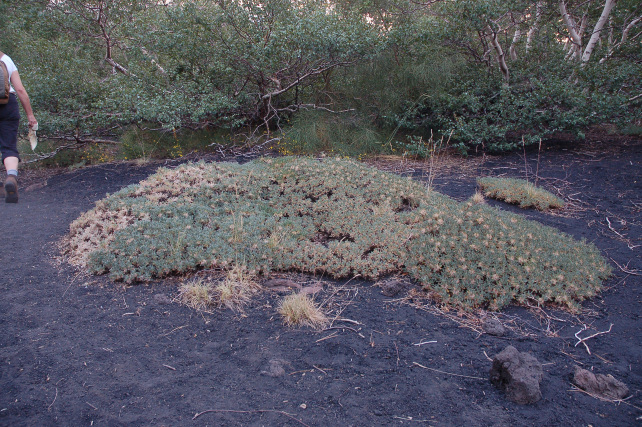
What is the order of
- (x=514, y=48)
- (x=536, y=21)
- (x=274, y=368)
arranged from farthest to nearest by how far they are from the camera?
1. (x=514, y=48)
2. (x=536, y=21)
3. (x=274, y=368)

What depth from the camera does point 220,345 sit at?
9.39 ft

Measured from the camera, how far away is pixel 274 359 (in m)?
2.69

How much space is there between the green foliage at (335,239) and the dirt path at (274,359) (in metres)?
0.20

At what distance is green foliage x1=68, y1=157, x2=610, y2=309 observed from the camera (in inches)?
135

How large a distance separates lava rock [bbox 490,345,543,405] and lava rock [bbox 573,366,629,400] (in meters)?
0.23

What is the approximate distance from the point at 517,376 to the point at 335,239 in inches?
91.3

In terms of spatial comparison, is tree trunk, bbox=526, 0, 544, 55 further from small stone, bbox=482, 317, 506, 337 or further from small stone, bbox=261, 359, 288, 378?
small stone, bbox=261, 359, 288, 378

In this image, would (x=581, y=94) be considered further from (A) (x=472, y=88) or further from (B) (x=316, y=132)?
(B) (x=316, y=132)

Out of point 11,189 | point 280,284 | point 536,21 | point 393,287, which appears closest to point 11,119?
point 11,189

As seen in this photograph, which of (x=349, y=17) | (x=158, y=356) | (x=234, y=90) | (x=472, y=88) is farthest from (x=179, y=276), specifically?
(x=472, y=88)

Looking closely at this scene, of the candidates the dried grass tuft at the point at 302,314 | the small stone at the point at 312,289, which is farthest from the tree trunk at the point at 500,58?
the dried grass tuft at the point at 302,314

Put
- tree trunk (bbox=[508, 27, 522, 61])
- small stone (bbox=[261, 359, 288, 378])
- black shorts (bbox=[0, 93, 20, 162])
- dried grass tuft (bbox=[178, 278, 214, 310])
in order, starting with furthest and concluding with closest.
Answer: tree trunk (bbox=[508, 27, 522, 61]) < black shorts (bbox=[0, 93, 20, 162]) < dried grass tuft (bbox=[178, 278, 214, 310]) < small stone (bbox=[261, 359, 288, 378])

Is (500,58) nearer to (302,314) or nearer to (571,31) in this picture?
(571,31)

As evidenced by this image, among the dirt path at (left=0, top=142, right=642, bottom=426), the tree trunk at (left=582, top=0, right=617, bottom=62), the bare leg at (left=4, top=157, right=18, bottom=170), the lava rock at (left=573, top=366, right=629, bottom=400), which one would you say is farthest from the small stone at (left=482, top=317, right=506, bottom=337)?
the tree trunk at (left=582, top=0, right=617, bottom=62)
